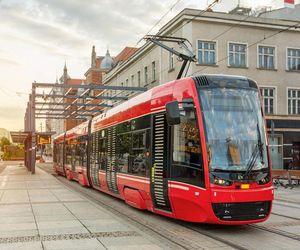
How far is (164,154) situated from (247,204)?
7.65 feet

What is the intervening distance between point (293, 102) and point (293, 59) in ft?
11.4

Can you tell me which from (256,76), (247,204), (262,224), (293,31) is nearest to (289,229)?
(262,224)

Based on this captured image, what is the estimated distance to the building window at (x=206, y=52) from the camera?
36.4 m

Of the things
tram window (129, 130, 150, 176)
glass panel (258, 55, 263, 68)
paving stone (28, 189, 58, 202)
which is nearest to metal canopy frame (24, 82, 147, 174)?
glass panel (258, 55, 263, 68)

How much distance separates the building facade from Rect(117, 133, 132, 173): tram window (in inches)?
833

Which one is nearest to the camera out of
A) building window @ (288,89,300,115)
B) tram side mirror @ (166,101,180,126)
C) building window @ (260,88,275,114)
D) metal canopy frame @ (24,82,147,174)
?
tram side mirror @ (166,101,180,126)

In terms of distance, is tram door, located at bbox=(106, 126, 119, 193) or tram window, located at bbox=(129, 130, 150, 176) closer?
tram window, located at bbox=(129, 130, 150, 176)

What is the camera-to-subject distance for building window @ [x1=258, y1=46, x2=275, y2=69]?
127 feet

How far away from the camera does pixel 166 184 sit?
1102 centimetres

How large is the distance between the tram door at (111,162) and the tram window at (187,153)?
505 cm

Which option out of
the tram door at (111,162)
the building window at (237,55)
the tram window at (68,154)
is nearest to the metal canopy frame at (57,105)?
the tram window at (68,154)

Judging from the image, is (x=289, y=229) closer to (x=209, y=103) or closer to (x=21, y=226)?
(x=209, y=103)

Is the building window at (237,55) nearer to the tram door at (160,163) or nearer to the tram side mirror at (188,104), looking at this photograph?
the tram door at (160,163)

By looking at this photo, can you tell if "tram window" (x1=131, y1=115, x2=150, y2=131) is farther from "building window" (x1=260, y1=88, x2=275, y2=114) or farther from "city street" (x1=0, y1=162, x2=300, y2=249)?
"building window" (x1=260, y1=88, x2=275, y2=114)
